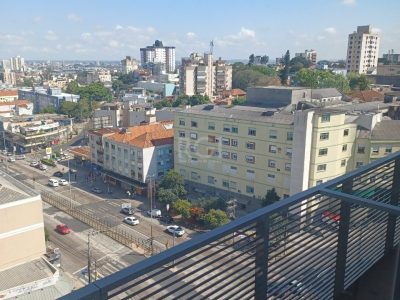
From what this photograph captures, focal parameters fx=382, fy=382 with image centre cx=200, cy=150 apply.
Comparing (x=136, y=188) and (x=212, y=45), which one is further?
(x=212, y=45)

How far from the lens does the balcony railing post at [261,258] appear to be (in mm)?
1745

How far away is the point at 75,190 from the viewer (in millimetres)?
20922

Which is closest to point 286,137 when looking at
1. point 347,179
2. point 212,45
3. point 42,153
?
point 347,179

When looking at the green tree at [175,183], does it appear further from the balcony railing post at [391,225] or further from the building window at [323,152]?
the balcony railing post at [391,225]

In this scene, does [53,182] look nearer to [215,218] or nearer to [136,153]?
[136,153]

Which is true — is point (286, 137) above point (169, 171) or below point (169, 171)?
above

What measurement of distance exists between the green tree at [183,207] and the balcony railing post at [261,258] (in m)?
14.2

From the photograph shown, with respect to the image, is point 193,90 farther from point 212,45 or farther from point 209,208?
point 209,208

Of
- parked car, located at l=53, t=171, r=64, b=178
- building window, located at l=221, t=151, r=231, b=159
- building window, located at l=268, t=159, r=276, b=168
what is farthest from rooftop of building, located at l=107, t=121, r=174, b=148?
building window, located at l=268, t=159, r=276, b=168

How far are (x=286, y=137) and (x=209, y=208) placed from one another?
14.4 ft

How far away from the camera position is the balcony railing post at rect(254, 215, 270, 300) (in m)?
1.75

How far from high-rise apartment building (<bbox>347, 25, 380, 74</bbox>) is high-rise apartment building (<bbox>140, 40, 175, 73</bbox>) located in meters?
59.4

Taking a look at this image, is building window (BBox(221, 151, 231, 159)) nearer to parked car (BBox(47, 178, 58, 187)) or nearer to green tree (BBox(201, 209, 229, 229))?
green tree (BBox(201, 209, 229, 229))

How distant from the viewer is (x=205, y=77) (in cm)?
4494
